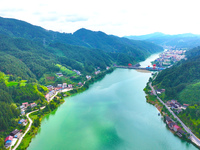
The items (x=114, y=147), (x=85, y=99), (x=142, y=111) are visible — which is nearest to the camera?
(x=114, y=147)

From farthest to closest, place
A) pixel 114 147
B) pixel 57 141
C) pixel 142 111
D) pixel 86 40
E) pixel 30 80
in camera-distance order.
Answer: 1. pixel 86 40
2. pixel 30 80
3. pixel 142 111
4. pixel 57 141
5. pixel 114 147

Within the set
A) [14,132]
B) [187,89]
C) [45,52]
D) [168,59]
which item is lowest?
[168,59]

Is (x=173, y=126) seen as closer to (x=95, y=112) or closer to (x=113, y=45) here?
(x=95, y=112)

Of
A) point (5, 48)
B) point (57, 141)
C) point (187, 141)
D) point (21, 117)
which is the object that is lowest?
point (187, 141)

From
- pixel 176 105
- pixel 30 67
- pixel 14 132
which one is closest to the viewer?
pixel 14 132

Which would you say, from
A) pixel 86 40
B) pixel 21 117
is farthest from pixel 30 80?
pixel 86 40

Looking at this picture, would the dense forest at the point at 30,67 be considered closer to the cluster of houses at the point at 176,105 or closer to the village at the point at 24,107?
the village at the point at 24,107

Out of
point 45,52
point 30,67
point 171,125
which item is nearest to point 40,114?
point 171,125

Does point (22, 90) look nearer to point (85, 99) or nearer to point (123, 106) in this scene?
point (85, 99)

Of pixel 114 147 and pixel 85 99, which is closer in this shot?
pixel 114 147
